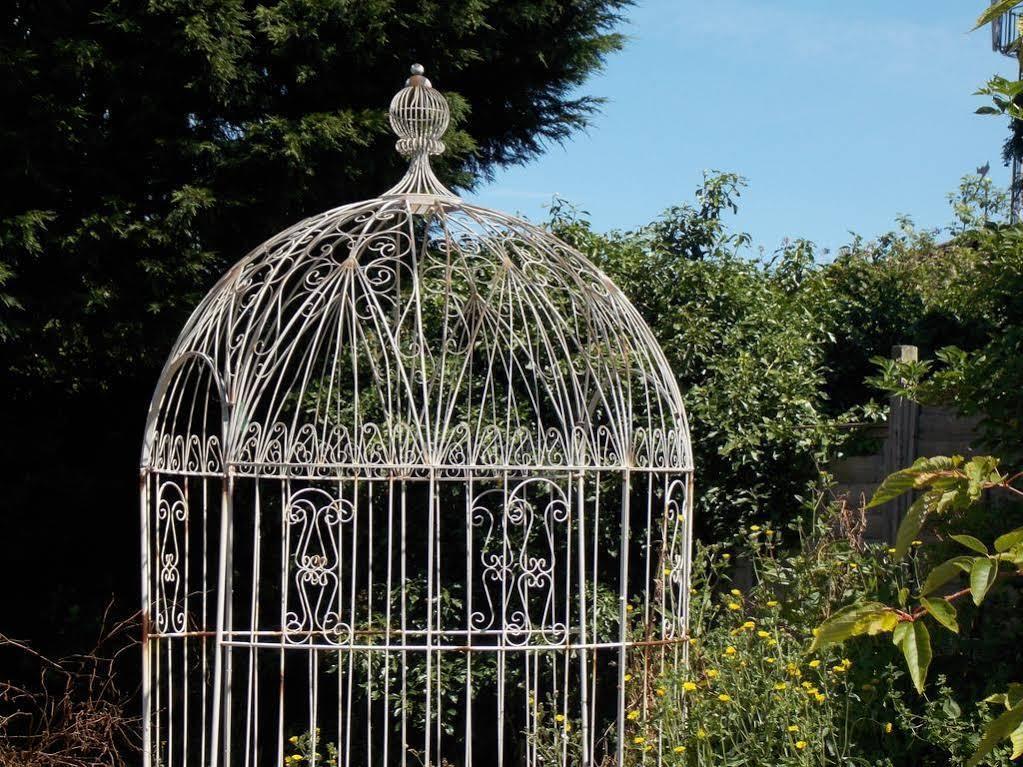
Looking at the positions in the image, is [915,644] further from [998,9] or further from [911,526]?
[998,9]

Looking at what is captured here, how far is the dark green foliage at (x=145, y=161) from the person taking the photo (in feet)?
19.1

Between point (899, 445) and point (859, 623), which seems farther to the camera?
point (899, 445)

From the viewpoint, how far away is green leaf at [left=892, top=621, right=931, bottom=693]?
1.82m

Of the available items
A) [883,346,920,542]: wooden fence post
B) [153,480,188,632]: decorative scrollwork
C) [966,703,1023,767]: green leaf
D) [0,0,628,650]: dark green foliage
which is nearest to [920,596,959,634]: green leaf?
[966,703,1023,767]: green leaf

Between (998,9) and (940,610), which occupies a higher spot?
(998,9)

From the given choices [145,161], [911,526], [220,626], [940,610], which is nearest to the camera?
[940,610]

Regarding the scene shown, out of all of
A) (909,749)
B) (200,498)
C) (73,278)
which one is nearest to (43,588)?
(200,498)

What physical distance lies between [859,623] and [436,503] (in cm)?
379

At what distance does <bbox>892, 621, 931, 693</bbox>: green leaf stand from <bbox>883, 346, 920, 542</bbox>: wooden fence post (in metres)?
3.83

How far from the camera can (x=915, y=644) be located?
73.0 inches

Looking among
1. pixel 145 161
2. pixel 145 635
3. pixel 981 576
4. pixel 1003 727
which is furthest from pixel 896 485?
pixel 145 161

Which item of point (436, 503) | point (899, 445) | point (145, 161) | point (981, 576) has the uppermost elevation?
point (145, 161)

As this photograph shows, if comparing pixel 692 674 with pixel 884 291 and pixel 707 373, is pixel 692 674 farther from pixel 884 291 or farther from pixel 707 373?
pixel 884 291

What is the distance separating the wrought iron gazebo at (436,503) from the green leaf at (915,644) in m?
2.85
